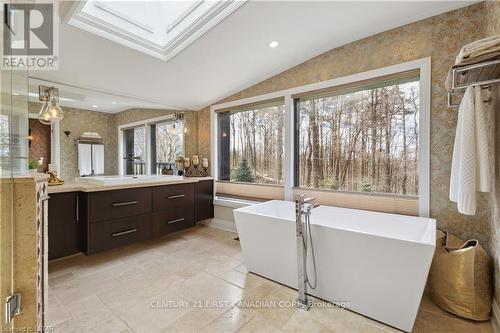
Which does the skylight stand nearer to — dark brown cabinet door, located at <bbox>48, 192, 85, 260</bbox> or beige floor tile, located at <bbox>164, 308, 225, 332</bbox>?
dark brown cabinet door, located at <bbox>48, 192, 85, 260</bbox>

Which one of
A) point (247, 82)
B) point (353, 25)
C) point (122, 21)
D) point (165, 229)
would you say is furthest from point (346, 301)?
point (122, 21)

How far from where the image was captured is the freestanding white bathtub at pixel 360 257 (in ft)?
4.70

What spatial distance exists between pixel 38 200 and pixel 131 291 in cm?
122

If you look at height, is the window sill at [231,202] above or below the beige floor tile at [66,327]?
above

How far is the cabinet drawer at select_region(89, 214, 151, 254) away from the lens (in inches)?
91.0

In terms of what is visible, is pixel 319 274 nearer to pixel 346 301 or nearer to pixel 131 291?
pixel 346 301

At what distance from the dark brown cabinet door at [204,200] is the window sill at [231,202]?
116 millimetres

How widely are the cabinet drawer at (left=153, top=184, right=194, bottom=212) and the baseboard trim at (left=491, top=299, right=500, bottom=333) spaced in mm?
3167

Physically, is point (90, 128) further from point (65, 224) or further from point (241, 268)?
point (241, 268)

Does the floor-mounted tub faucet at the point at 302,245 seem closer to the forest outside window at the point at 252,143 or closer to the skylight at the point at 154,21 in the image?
the forest outside window at the point at 252,143

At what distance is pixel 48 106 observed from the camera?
220 centimetres

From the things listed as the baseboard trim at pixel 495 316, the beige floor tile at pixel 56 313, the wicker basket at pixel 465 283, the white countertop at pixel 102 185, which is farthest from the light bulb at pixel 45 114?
the baseboard trim at pixel 495 316

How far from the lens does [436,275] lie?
1.78 m

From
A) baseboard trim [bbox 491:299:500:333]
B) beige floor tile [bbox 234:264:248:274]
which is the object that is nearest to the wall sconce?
beige floor tile [bbox 234:264:248:274]
